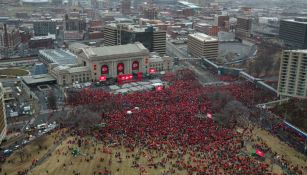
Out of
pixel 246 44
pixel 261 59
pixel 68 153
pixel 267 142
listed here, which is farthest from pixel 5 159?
pixel 246 44

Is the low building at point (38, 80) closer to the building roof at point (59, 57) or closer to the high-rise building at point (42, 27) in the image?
the building roof at point (59, 57)

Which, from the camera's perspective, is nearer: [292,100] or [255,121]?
[255,121]

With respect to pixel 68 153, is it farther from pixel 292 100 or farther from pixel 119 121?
pixel 292 100

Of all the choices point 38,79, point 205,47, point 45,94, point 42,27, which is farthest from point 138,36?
point 42,27

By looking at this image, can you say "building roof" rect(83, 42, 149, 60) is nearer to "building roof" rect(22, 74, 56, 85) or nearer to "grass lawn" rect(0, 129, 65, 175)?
"building roof" rect(22, 74, 56, 85)

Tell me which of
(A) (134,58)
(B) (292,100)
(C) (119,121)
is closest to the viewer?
(C) (119,121)

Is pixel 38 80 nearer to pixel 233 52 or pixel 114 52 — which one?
pixel 114 52

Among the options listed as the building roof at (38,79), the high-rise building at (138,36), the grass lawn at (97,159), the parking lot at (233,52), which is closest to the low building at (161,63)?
the high-rise building at (138,36)
